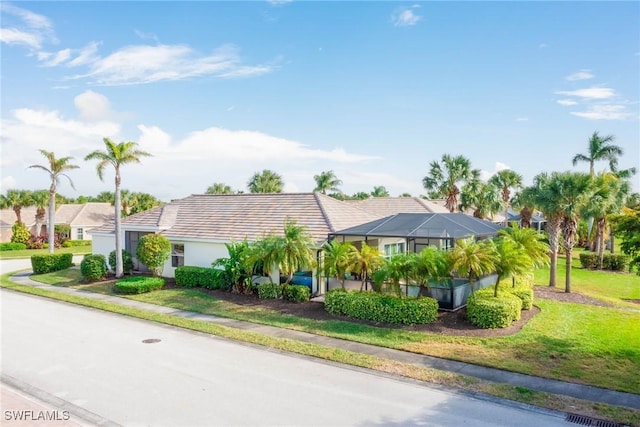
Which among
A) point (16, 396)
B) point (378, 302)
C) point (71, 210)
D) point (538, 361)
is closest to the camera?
point (16, 396)

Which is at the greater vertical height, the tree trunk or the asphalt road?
the tree trunk

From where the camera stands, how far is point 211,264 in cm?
2242

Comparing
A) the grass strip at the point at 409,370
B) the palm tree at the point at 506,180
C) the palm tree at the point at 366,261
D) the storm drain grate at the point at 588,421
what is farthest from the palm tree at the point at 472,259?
the palm tree at the point at 506,180

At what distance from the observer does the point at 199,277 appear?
72.7 feet

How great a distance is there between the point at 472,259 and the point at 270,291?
8.95 m

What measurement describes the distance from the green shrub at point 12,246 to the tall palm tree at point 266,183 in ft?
86.3

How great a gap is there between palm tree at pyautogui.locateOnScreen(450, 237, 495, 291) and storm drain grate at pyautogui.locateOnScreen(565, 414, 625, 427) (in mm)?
6434

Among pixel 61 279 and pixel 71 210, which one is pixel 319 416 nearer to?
pixel 61 279

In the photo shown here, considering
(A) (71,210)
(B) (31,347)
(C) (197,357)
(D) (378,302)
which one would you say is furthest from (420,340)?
(A) (71,210)

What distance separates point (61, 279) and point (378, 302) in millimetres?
19953

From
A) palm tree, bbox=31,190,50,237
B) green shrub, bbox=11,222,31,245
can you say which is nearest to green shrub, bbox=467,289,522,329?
green shrub, bbox=11,222,31,245

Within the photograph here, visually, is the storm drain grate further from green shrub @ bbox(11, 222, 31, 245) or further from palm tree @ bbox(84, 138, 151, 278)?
green shrub @ bbox(11, 222, 31, 245)

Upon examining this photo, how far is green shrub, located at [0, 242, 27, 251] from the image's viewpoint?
→ 157 feet

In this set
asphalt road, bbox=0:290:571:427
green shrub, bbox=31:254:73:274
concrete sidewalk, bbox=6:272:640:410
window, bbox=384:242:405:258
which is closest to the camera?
asphalt road, bbox=0:290:571:427
